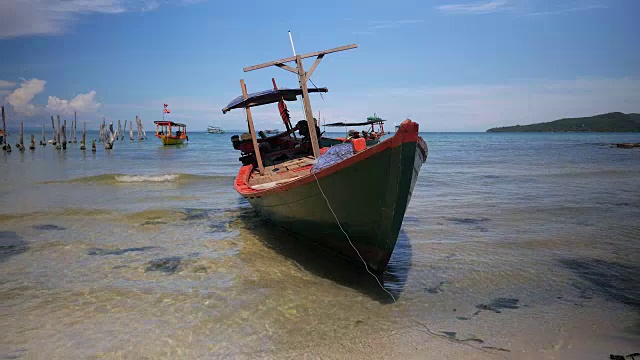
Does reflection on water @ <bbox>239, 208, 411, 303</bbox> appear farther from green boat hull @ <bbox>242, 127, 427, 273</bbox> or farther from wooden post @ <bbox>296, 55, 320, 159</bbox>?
wooden post @ <bbox>296, 55, 320, 159</bbox>

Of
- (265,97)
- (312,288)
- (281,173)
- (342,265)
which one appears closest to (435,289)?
(342,265)

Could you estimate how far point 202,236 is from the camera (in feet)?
28.6

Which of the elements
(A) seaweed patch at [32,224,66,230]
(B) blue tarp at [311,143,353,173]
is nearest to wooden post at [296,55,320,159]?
(B) blue tarp at [311,143,353,173]

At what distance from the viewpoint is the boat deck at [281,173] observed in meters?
8.38

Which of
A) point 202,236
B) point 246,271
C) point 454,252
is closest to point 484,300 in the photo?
point 454,252

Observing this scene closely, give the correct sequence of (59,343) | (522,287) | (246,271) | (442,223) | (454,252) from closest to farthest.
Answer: (59,343) → (522,287) → (246,271) → (454,252) → (442,223)

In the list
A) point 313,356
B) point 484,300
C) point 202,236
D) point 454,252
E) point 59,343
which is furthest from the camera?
point 202,236

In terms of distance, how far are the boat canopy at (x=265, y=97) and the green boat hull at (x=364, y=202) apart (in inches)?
149

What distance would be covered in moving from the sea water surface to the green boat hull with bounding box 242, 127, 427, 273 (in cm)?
58

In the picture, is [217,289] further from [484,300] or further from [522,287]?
[522,287]

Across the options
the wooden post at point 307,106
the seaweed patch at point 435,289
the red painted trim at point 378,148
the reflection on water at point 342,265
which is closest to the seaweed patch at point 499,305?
the seaweed patch at point 435,289

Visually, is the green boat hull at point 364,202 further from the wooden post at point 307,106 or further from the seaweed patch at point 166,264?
the wooden post at point 307,106

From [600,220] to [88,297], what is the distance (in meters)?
10.2

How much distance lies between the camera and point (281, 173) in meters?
9.22
